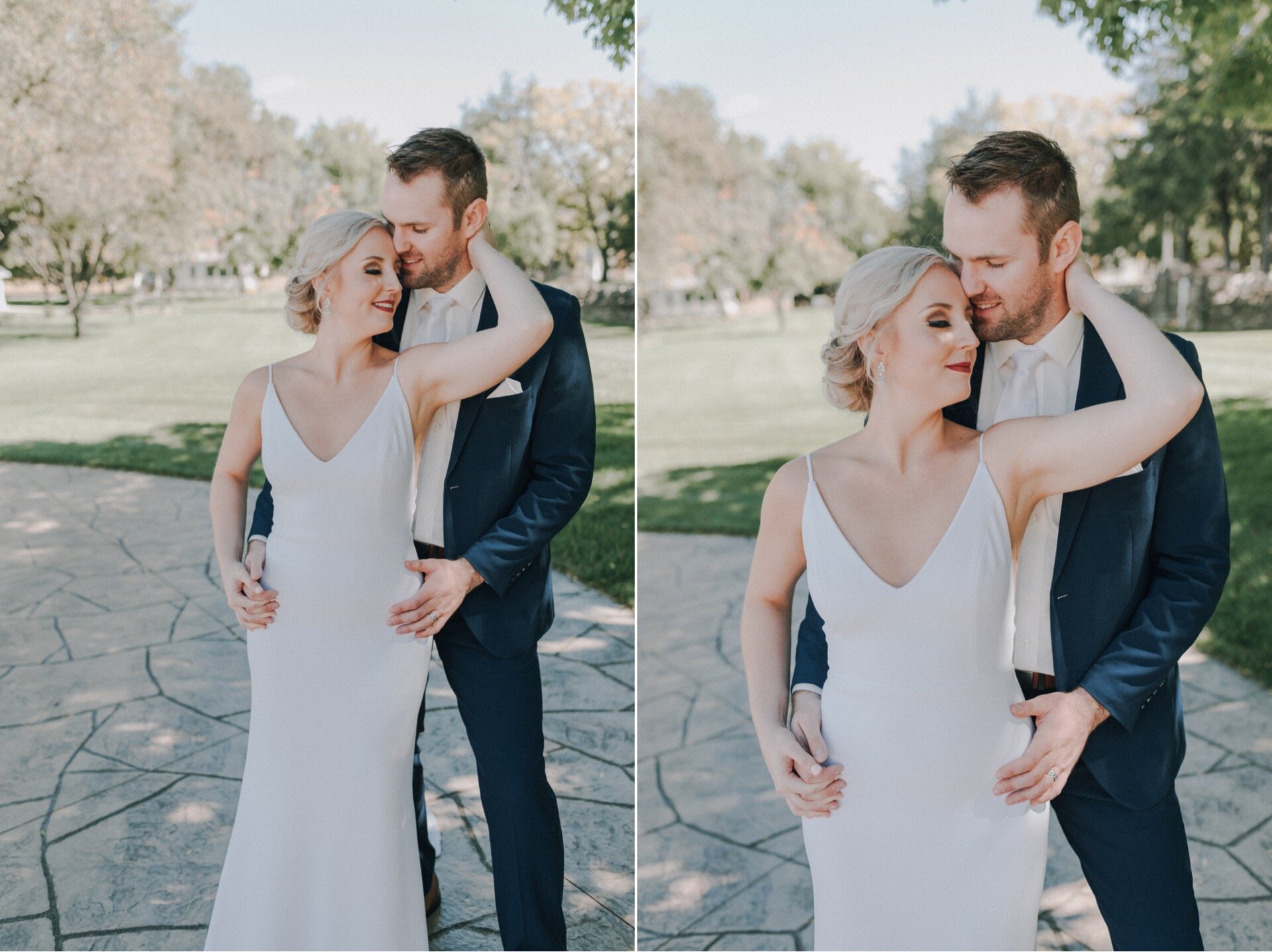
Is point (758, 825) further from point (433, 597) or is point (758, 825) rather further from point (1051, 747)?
point (1051, 747)

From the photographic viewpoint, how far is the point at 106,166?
7.99 metres

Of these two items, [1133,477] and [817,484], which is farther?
[817,484]

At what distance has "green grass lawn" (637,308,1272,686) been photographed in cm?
670

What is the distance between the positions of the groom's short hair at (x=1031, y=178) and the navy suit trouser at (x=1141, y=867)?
1.07 m

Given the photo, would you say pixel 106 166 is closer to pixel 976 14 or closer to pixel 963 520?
pixel 963 520

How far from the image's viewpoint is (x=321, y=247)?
2475mm

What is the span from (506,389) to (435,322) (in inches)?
10.7

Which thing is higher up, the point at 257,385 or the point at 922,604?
the point at 257,385

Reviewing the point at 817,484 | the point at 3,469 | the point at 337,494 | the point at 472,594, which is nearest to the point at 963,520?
the point at 817,484

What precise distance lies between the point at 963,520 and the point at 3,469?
8.70 meters

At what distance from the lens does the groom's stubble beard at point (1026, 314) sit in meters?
2.01

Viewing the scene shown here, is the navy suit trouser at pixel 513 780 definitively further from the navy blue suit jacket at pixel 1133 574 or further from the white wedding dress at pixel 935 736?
the navy blue suit jacket at pixel 1133 574

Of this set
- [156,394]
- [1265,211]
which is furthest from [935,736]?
[1265,211]

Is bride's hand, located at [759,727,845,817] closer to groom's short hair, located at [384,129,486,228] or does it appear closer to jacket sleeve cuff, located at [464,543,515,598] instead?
jacket sleeve cuff, located at [464,543,515,598]
